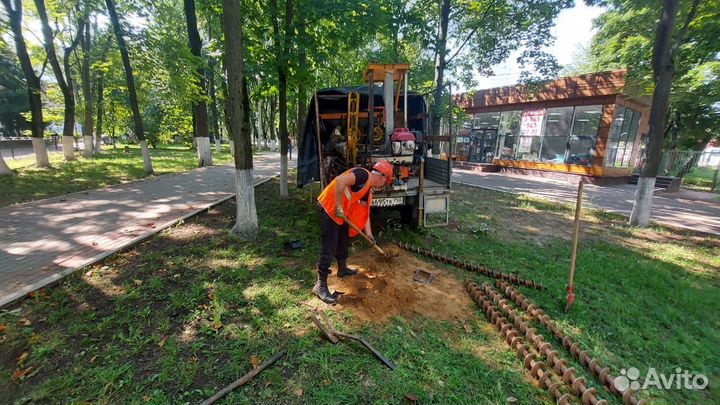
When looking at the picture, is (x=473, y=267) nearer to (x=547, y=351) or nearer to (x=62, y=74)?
(x=547, y=351)

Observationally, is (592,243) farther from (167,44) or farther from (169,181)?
(167,44)

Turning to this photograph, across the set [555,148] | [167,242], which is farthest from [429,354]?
[555,148]

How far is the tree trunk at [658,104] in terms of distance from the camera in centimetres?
632

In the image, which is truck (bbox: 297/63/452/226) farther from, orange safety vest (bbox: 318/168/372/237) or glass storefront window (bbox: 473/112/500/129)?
glass storefront window (bbox: 473/112/500/129)

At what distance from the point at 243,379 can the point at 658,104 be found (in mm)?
9354

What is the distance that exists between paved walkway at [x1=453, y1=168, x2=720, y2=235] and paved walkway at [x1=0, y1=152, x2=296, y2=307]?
1081 cm

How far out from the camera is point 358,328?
2.97 meters

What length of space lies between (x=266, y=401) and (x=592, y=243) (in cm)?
647

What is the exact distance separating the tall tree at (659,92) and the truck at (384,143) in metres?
4.84

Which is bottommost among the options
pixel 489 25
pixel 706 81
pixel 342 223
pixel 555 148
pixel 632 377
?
pixel 632 377

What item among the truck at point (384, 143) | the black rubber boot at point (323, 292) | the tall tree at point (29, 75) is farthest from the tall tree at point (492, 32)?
the tall tree at point (29, 75)

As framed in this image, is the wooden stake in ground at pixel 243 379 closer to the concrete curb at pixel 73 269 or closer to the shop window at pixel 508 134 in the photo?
the concrete curb at pixel 73 269

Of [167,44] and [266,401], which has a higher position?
[167,44]

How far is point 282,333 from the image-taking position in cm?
284
